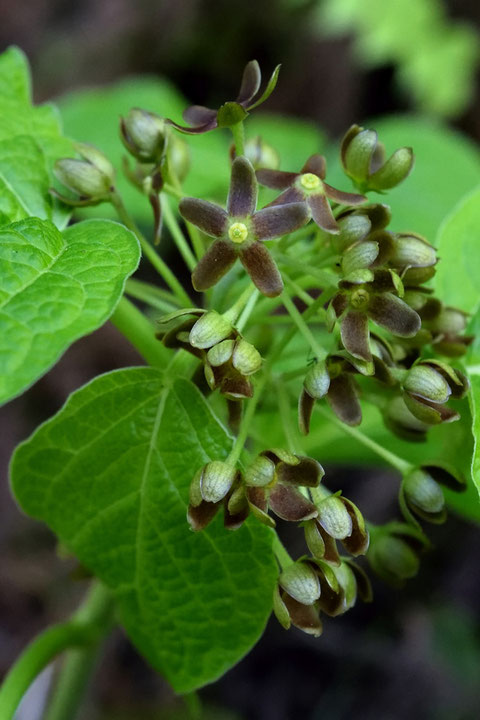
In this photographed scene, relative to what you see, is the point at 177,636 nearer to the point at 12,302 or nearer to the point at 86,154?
the point at 12,302

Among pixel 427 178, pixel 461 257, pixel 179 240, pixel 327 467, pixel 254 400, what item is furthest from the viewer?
pixel 327 467

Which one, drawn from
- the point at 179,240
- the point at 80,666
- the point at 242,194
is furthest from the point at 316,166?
the point at 80,666

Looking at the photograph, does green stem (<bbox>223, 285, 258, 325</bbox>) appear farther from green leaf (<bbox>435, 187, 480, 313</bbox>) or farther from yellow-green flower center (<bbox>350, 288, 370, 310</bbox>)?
green leaf (<bbox>435, 187, 480, 313</bbox>)

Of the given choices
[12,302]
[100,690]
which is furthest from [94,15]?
[12,302]

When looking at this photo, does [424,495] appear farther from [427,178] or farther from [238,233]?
[427,178]

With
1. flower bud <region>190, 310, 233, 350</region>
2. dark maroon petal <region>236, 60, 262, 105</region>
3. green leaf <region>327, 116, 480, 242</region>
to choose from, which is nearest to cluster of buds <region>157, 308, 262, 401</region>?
flower bud <region>190, 310, 233, 350</region>

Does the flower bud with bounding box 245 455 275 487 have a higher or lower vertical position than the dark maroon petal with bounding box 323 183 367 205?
lower
